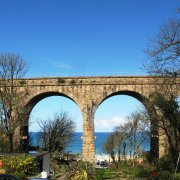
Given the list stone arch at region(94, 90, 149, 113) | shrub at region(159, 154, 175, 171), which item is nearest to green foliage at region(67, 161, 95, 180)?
shrub at region(159, 154, 175, 171)

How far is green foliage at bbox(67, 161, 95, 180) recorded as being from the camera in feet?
77.7

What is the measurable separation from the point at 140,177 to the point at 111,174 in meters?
2.79

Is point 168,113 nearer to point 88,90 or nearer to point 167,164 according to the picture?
point 167,164

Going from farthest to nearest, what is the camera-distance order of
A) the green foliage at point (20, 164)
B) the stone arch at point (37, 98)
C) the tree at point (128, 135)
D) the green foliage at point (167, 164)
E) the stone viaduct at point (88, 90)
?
the tree at point (128, 135) < the stone arch at point (37, 98) < the stone viaduct at point (88, 90) < the green foliage at point (167, 164) < the green foliage at point (20, 164)

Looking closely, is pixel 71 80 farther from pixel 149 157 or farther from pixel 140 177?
pixel 140 177

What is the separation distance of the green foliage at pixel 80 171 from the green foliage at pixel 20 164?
3121 mm

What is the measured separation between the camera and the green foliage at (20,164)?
24984mm

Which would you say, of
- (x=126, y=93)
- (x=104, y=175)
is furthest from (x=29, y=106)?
(x=104, y=175)

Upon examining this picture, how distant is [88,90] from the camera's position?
4297cm

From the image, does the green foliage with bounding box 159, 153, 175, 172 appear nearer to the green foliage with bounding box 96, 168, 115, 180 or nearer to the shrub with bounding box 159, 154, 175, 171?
the shrub with bounding box 159, 154, 175, 171

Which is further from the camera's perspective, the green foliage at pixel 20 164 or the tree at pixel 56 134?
the tree at pixel 56 134

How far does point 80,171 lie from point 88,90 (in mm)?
19585

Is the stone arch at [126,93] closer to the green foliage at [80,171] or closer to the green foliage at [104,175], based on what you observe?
the green foliage at [104,175]

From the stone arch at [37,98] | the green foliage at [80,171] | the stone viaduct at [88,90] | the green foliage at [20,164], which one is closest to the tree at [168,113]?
the green foliage at [80,171]
